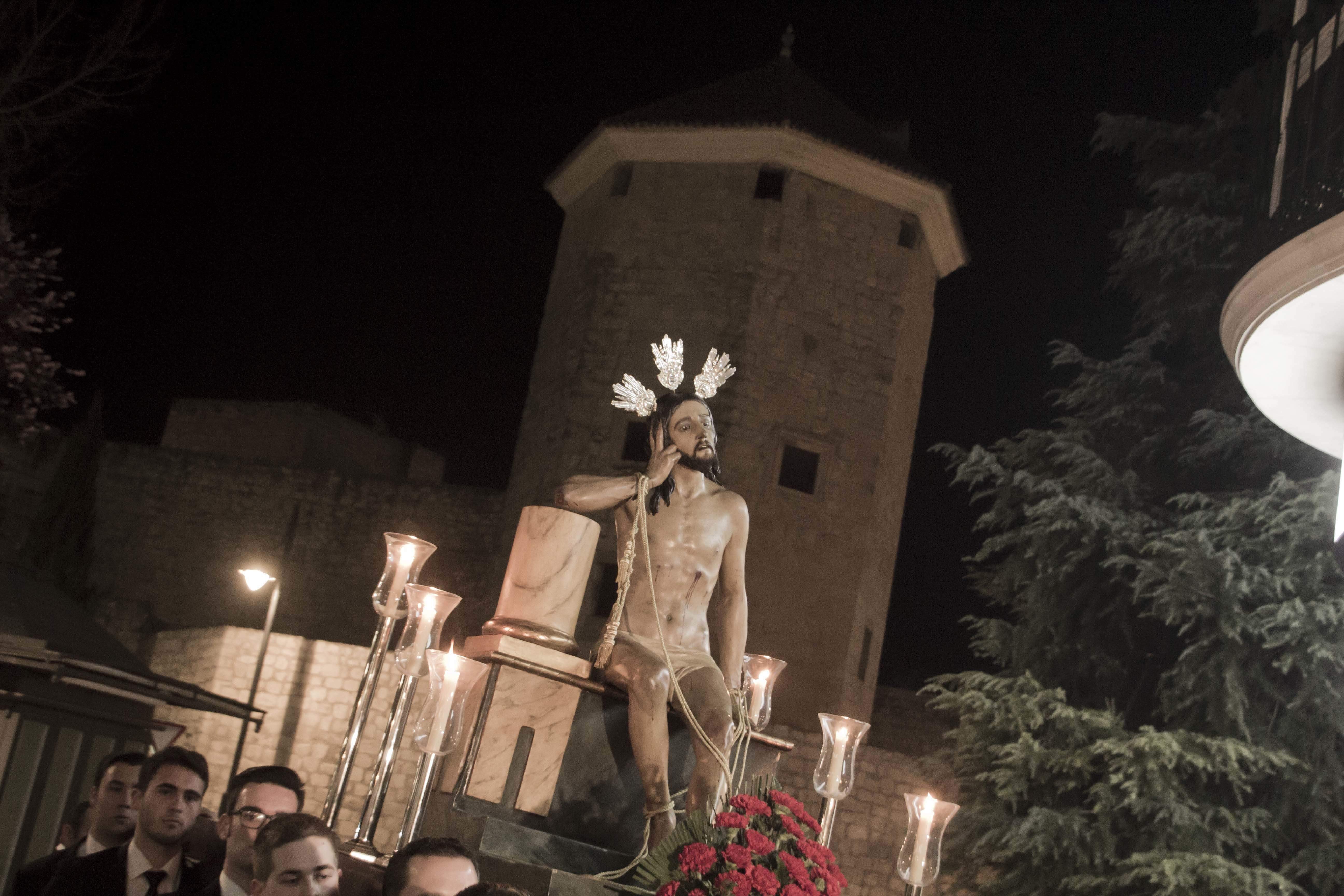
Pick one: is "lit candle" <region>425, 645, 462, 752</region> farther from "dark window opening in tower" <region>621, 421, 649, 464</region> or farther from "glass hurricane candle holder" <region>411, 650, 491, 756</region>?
"dark window opening in tower" <region>621, 421, 649, 464</region>

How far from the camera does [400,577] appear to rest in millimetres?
6227

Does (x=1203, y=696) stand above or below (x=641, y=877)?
above

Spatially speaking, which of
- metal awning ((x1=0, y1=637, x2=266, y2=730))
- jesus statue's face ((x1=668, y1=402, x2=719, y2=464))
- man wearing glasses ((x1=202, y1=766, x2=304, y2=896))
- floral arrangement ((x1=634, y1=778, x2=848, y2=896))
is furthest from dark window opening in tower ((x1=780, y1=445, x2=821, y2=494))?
man wearing glasses ((x1=202, y1=766, x2=304, y2=896))

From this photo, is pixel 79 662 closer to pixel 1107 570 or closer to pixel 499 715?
pixel 499 715

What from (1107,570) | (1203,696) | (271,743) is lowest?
(271,743)

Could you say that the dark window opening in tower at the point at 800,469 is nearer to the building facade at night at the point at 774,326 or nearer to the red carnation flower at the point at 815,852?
the building facade at night at the point at 774,326

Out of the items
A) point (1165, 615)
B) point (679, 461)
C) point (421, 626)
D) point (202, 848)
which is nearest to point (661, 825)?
point (421, 626)

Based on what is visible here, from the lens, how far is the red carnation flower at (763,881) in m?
3.90

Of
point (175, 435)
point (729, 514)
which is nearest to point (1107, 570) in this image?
point (729, 514)

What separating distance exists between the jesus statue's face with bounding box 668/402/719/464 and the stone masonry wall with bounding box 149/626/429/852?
584 inches

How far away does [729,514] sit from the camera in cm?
589

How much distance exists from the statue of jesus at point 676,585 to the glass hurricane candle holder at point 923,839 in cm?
83

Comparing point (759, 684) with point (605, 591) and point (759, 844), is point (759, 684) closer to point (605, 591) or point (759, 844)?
point (759, 844)

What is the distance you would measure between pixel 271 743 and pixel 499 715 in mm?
16546
